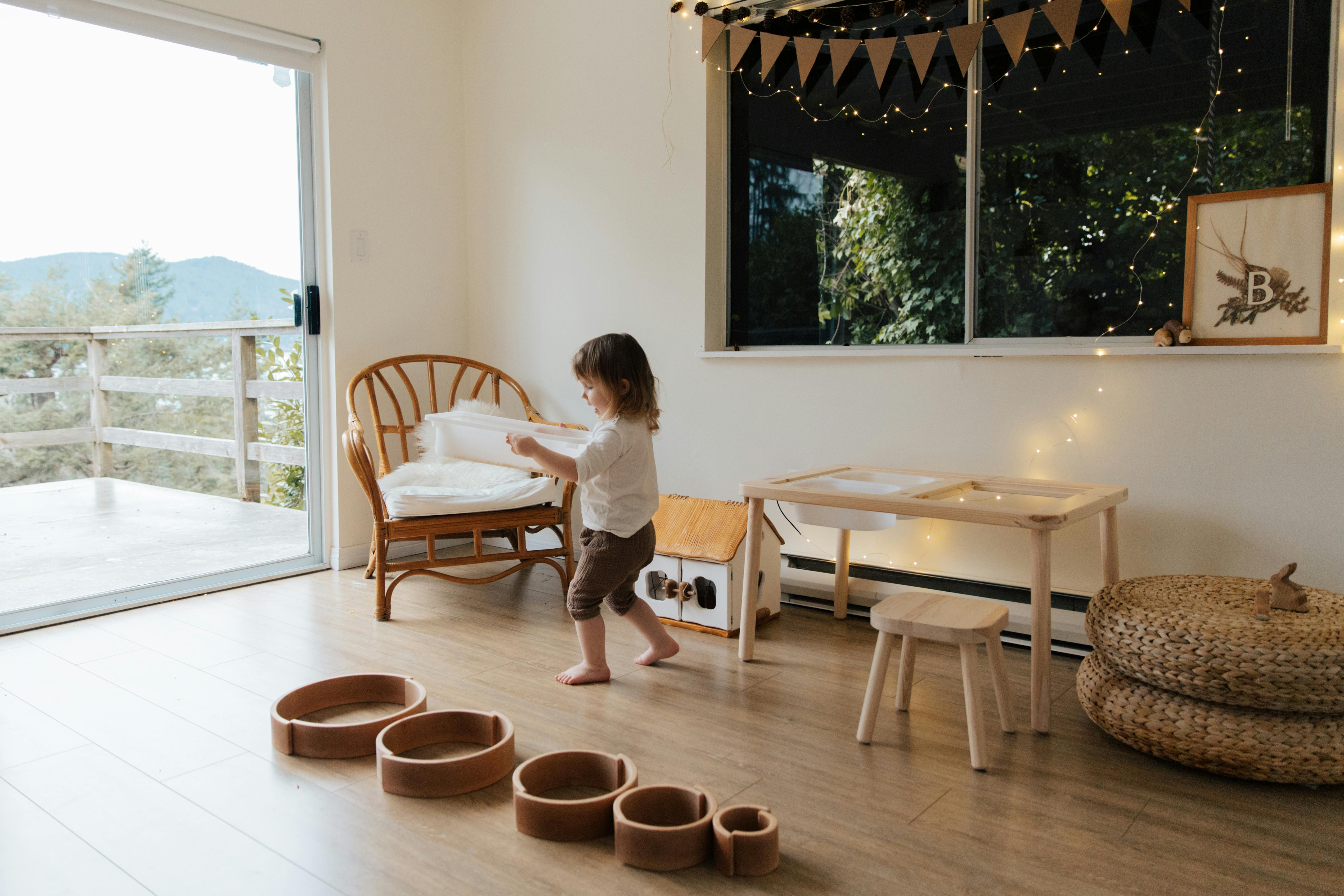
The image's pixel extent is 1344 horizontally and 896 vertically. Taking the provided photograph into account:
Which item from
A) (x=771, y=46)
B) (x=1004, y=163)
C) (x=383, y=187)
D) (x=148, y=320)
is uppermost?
(x=771, y=46)

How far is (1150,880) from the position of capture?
1548mm

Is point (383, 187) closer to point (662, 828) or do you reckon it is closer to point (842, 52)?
point (842, 52)

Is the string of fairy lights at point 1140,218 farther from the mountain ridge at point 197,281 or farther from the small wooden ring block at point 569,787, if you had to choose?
the mountain ridge at point 197,281

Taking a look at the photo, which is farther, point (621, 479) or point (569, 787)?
point (621, 479)

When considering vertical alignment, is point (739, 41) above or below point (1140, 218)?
above

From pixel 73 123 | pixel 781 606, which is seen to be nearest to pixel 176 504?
pixel 73 123

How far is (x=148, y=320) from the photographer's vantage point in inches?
130

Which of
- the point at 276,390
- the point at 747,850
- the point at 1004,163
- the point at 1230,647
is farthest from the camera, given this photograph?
the point at 276,390

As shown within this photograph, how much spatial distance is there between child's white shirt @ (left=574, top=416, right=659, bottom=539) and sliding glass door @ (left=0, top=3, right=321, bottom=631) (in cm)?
186

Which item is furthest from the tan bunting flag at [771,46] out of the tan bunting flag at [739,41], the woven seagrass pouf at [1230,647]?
the woven seagrass pouf at [1230,647]

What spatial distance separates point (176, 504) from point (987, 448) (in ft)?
9.56

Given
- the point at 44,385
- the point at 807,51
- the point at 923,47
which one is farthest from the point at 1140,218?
the point at 44,385

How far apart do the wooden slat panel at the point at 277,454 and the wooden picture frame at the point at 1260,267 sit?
3.23 m

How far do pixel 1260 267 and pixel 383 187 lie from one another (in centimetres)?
321
